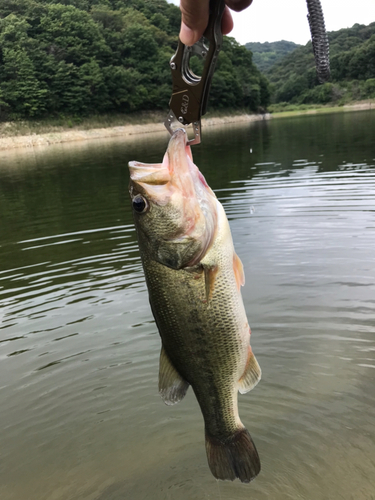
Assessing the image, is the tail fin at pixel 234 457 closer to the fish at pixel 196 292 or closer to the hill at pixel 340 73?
the fish at pixel 196 292

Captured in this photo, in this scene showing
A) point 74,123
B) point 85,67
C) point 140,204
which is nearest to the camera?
point 140,204

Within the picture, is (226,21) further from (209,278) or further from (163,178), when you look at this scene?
(209,278)

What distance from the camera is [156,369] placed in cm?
567

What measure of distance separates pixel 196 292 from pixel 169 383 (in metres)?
0.76

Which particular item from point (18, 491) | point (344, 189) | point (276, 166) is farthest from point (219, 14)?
point (276, 166)

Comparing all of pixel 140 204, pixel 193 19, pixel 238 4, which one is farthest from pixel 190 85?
pixel 140 204

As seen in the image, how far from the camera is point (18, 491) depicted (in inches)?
159

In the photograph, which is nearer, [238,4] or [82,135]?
[238,4]

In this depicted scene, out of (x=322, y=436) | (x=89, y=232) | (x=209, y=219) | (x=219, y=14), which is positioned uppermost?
(x=219, y=14)

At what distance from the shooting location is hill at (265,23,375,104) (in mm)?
69312

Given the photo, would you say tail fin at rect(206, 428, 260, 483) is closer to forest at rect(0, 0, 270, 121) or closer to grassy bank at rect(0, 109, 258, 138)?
grassy bank at rect(0, 109, 258, 138)

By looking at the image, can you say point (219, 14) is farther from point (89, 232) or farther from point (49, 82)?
point (49, 82)

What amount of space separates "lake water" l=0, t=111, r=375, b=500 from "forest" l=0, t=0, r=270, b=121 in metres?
58.9

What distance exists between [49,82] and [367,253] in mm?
73525
